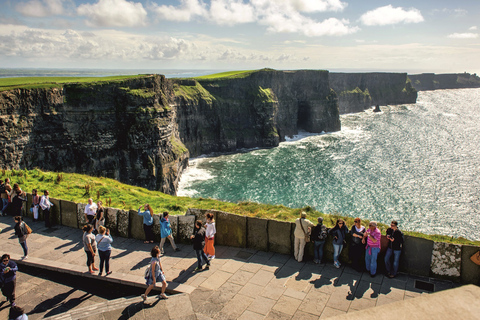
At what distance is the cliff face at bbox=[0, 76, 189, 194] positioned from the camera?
44.0m

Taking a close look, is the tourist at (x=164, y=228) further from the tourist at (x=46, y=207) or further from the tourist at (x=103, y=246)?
the tourist at (x=46, y=207)

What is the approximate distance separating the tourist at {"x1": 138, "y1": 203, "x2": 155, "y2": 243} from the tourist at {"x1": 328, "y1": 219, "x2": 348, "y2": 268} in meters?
7.89

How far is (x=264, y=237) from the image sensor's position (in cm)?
1438

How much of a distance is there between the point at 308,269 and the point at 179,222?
6.13m

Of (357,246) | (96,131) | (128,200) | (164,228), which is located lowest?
(128,200)

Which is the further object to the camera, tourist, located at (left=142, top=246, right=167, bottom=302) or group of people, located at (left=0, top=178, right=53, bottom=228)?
group of people, located at (left=0, top=178, right=53, bottom=228)

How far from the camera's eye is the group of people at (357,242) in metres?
12.1

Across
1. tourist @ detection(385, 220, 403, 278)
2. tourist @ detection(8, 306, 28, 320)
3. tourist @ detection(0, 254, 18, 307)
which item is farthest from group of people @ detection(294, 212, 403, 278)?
tourist @ detection(0, 254, 18, 307)

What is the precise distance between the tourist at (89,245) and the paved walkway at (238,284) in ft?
1.31

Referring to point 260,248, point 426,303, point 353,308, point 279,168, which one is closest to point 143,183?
point 279,168

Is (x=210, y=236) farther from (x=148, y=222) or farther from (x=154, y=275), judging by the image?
(x=148, y=222)

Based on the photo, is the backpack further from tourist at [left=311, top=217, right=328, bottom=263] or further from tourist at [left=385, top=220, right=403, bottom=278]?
tourist at [left=385, top=220, right=403, bottom=278]

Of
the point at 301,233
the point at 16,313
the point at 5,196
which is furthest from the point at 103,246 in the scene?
the point at 5,196

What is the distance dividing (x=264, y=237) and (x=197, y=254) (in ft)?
10.3
